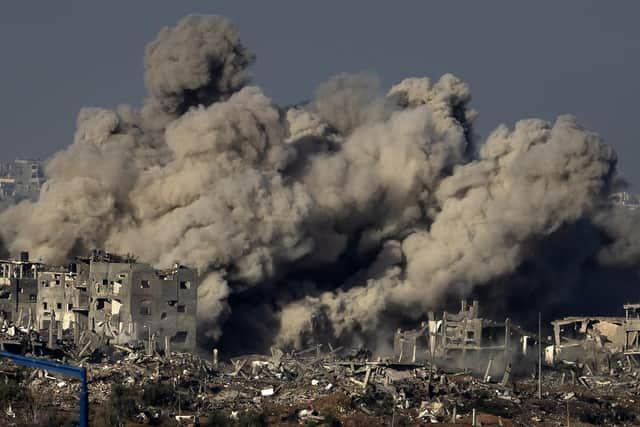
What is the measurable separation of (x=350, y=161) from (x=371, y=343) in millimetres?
6669

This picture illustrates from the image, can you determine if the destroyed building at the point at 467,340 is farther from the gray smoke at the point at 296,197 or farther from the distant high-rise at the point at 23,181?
the distant high-rise at the point at 23,181

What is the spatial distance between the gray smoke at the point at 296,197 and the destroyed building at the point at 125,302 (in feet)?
3.74

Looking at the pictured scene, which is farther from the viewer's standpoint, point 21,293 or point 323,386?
point 21,293

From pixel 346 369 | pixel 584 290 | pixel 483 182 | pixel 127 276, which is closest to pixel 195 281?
pixel 127 276

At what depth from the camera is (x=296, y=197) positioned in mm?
74625

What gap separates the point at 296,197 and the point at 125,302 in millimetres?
7148

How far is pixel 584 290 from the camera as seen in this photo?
8219 cm

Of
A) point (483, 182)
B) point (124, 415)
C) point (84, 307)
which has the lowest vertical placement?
point (124, 415)

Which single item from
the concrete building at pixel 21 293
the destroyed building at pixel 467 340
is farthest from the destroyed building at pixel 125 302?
the destroyed building at pixel 467 340

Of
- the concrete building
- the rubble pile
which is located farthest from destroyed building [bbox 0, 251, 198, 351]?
the rubble pile

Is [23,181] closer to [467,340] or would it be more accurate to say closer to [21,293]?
[21,293]

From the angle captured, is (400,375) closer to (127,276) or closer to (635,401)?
(635,401)

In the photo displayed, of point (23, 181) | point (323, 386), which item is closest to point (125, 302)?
point (323, 386)

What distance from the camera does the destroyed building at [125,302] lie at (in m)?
70.9
